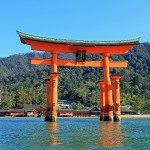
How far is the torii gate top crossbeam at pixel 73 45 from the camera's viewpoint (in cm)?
4441

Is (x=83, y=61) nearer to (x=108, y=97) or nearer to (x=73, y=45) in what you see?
(x=73, y=45)

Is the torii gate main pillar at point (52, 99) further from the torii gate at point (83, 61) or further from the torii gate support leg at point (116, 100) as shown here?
the torii gate support leg at point (116, 100)

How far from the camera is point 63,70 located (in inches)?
7436

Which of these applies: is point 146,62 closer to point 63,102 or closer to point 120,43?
point 63,102

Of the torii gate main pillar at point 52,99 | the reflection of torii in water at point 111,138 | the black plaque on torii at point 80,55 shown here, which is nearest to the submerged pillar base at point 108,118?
the torii gate main pillar at point 52,99

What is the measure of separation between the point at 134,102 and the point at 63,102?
27.7 meters

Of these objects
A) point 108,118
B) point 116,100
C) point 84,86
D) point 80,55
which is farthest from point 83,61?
point 84,86

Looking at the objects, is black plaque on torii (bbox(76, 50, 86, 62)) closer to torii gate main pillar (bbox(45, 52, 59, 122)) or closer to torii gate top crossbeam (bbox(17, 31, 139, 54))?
torii gate top crossbeam (bbox(17, 31, 139, 54))

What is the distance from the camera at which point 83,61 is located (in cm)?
4675

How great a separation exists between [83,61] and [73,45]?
216 cm

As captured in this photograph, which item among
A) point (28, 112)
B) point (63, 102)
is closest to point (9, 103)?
point (28, 112)

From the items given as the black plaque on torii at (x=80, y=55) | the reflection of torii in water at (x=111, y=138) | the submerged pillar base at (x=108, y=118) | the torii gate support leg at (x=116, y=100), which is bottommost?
the reflection of torii in water at (x=111, y=138)

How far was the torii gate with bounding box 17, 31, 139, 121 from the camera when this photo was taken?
44000 mm

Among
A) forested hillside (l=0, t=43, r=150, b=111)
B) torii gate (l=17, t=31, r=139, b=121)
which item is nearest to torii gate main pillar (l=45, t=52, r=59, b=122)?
torii gate (l=17, t=31, r=139, b=121)
